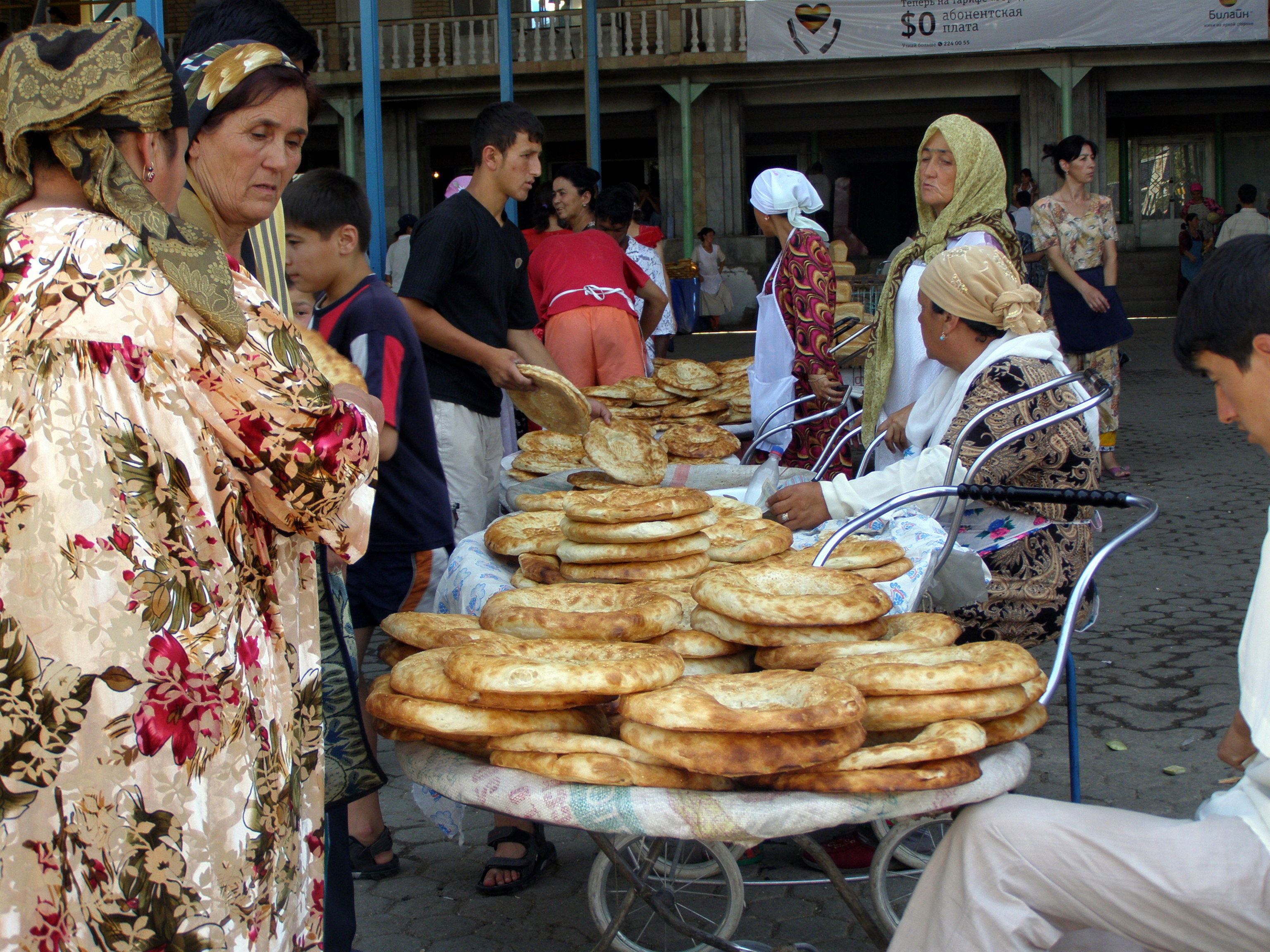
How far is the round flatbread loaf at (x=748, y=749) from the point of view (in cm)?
158

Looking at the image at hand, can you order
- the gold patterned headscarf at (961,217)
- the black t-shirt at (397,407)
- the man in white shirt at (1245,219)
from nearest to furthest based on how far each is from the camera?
the black t-shirt at (397,407)
the gold patterned headscarf at (961,217)
the man in white shirt at (1245,219)

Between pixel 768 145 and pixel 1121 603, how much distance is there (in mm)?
20940

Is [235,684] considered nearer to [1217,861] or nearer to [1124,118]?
[1217,861]

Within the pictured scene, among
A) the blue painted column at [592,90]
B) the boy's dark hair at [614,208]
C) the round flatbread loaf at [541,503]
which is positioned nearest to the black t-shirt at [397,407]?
the round flatbread loaf at [541,503]

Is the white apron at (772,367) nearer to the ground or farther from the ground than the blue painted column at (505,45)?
nearer to the ground

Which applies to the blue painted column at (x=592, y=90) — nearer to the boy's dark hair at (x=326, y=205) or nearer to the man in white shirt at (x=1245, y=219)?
the man in white shirt at (x=1245, y=219)

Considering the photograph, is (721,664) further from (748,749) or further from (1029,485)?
(1029,485)

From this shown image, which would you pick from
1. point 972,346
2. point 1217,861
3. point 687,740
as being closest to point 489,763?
point 687,740

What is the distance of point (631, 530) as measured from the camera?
239cm

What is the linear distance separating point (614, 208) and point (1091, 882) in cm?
654

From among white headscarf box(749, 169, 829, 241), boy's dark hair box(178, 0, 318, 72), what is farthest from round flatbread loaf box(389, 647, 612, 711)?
white headscarf box(749, 169, 829, 241)

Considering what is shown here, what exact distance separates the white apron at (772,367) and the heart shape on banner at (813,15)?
16.9 metres

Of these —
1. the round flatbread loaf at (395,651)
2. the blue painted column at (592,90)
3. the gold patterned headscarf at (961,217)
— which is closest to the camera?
the round flatbread loaf at (395,651)

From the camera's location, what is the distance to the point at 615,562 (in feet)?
8.05
